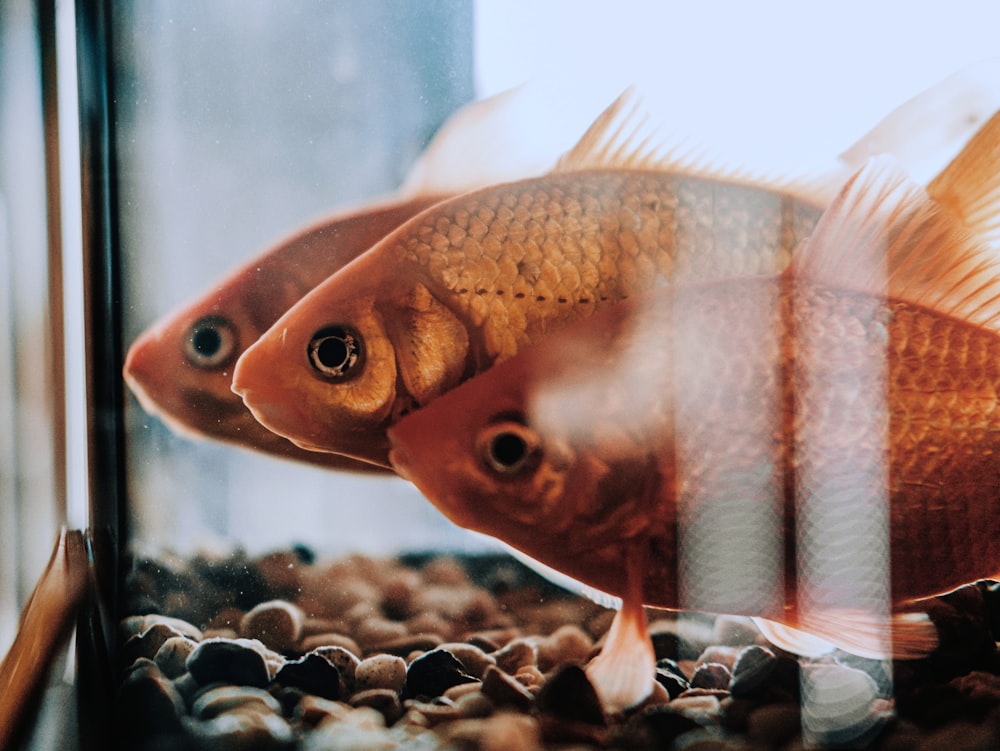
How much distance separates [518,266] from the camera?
40.0 inches

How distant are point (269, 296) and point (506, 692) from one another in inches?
23.1

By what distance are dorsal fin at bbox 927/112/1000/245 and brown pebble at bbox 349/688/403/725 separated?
91cm

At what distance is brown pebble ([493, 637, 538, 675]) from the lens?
105cm

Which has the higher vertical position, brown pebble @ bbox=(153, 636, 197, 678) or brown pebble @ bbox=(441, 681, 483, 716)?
brown pebble @ bbox=(153, 636, 197, 678)

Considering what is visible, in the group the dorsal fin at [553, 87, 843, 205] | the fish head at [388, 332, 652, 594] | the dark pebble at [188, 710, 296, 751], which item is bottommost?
the dark pebble at [188, 710, 296, 751]

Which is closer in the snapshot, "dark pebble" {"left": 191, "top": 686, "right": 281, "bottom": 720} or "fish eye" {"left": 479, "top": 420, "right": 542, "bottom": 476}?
"fish eye" {"left": 479, "top": 420, "right": 542, "bottom": 476}

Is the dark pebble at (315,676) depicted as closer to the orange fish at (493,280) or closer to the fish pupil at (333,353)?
the orange fish at (493,280)

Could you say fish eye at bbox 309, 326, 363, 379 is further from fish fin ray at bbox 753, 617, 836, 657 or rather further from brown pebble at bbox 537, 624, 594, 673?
fish fin ray at bbox 753, 617, 836, 657

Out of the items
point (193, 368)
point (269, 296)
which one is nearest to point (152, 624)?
point (193, 368)

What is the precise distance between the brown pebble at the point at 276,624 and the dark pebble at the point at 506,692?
0.85 ft

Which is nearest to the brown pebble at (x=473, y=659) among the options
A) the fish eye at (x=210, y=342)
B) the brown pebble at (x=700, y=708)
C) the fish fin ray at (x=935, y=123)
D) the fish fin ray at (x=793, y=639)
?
the brown pebble at (x=700, y=708)

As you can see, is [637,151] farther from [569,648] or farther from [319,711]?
[319,711]

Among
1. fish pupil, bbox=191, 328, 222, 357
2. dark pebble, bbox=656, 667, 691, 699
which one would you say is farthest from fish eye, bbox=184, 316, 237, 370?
dark pebble, bbox=656, 667, 691, 699

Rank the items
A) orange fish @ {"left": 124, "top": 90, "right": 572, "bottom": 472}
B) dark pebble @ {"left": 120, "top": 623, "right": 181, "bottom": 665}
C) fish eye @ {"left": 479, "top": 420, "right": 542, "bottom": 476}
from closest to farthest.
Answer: fish eye @ {"left": 479, "top": 420, "right": 542, "bottom": 476}
orange fish @ {"left": 124, "top": 90, "right": 572, "bottom": 472}
dark pebble @ {"left": 120, "top": 623, "right": 181, "bottom": 665}
